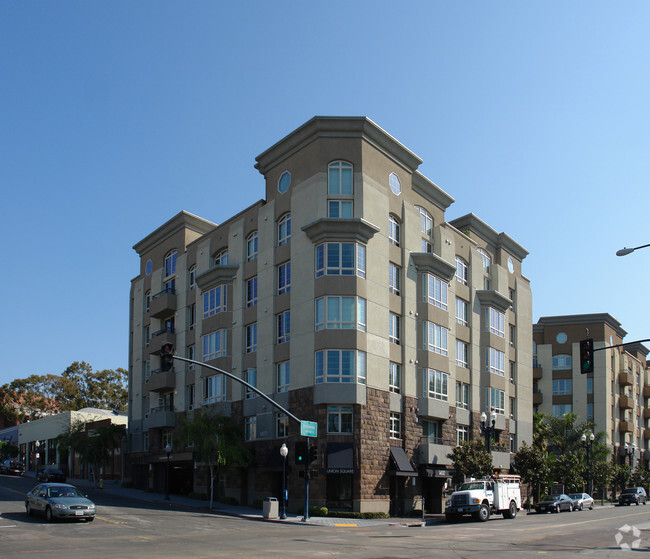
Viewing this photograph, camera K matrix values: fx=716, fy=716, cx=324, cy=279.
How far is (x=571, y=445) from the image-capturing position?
69.4m

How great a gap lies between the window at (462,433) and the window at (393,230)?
14414mm

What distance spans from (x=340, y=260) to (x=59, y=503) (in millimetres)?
19937

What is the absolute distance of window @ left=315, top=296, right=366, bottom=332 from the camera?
41.1 meters

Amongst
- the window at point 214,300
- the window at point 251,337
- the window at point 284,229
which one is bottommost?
the window at point 251,337

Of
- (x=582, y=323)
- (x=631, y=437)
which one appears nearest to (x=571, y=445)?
(x=582, y=323)

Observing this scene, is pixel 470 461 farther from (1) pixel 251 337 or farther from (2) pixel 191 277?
(2) pixel 191 277

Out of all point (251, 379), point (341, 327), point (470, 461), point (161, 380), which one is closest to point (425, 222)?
point (341, 327)

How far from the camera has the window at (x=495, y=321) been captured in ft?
183

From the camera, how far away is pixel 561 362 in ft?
285

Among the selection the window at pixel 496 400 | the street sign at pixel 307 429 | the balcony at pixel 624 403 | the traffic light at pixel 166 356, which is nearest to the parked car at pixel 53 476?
the street sign at pixel 307 429

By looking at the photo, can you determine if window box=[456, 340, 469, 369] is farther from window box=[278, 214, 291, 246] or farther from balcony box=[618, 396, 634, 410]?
balcony box=[618, 396, 634, 410]

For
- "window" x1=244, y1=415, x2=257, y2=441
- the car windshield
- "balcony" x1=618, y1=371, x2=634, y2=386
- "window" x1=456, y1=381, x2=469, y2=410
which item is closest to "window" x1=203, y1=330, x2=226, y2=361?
"window" x1=244, y1=415, x2=257, y2=441

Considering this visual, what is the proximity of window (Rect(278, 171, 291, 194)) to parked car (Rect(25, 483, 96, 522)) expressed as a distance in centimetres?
2275

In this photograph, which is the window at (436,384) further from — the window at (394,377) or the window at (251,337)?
the window at (251,337)
